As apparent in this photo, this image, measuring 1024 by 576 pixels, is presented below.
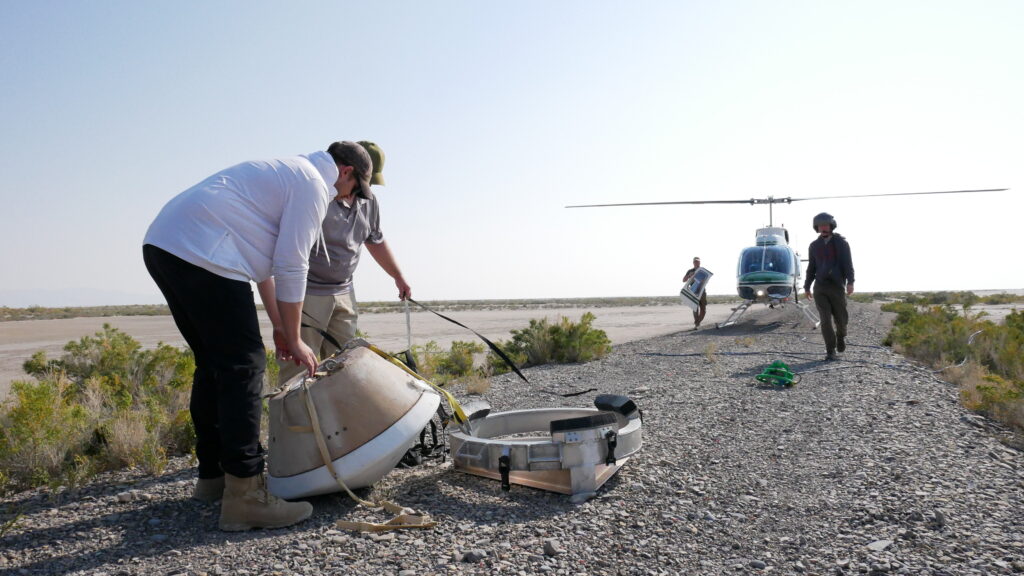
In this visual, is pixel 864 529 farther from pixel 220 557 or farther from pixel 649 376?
pixel 649 376

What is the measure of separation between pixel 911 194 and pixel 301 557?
1758cm

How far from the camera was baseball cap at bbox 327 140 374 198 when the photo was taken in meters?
3.69

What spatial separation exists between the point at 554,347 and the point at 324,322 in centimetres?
755

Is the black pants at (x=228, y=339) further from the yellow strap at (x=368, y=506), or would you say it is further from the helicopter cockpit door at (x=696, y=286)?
the helicopter cockpit door at (x=696, y=286)

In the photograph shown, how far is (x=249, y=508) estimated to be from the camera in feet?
11.0

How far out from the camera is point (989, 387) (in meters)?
6.33

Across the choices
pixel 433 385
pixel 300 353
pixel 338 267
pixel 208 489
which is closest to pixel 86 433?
pixel 208 489

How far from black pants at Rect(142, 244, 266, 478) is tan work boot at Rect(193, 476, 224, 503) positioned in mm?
631

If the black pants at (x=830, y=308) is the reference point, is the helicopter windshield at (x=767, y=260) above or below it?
above

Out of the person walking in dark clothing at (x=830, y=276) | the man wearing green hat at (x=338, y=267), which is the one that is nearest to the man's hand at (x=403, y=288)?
the man wearing green hat at (x=338, y=267)

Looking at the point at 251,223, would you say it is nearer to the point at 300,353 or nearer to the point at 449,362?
Result: the point at 300,353

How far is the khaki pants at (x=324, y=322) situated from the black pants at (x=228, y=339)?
1092mm

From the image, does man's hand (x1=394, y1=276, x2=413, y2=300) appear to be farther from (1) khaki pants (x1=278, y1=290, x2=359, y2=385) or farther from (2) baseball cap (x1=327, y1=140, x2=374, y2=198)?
(2) baseball cap (x1=327, y1=140, x2=374, y2=198)

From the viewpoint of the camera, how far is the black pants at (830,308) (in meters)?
10.5
